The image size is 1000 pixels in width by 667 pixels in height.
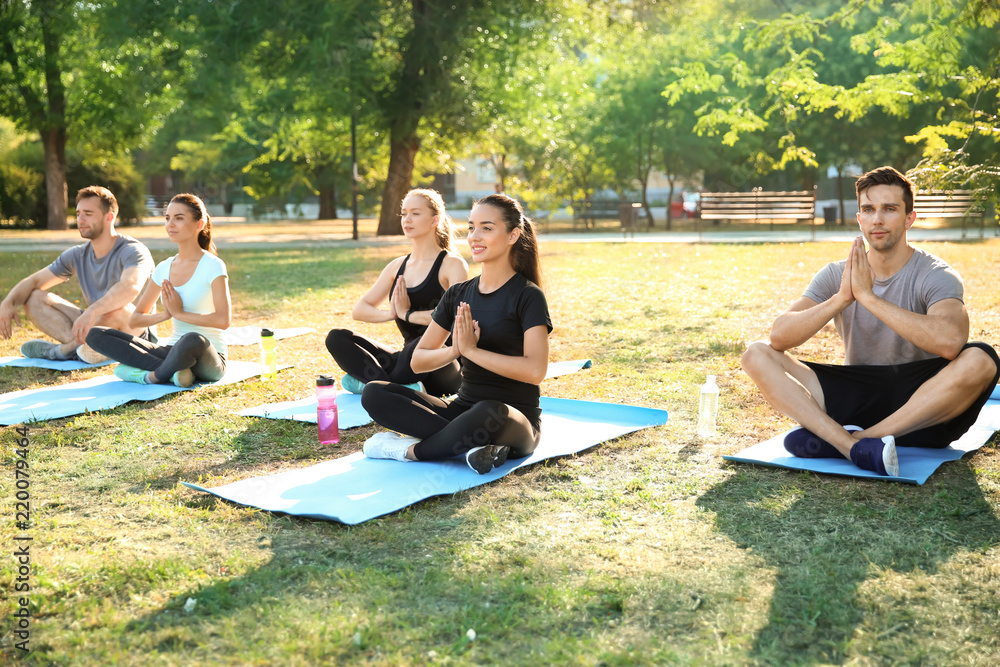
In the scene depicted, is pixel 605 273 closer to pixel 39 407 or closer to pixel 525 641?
pixel 39 407

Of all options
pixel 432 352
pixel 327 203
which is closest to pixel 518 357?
pixel 432 352

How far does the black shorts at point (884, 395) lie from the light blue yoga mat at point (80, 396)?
4.43 metres

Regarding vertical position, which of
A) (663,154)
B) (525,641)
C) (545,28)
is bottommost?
(525,641)

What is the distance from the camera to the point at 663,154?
111 feet

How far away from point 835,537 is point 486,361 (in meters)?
1.79

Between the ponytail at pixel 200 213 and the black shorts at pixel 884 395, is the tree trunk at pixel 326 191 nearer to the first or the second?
the ponytail at pixel 200 213

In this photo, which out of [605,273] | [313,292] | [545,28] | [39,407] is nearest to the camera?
[39,407]

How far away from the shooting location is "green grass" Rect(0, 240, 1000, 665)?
9.89ft

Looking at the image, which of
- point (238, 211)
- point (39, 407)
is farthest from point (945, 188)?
point (238, 211)

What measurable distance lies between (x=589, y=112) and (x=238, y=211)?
26026 mm

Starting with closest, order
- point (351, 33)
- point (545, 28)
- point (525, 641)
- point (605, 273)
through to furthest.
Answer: point (525, 641), point (605, 273), point (351, 33), point (545, 28)

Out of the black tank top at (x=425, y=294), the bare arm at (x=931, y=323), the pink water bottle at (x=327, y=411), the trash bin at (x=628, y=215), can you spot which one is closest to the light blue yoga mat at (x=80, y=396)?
the black tank top at (x=425, y=294)

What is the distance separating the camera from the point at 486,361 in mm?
4648

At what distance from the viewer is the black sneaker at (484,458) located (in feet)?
15.4
